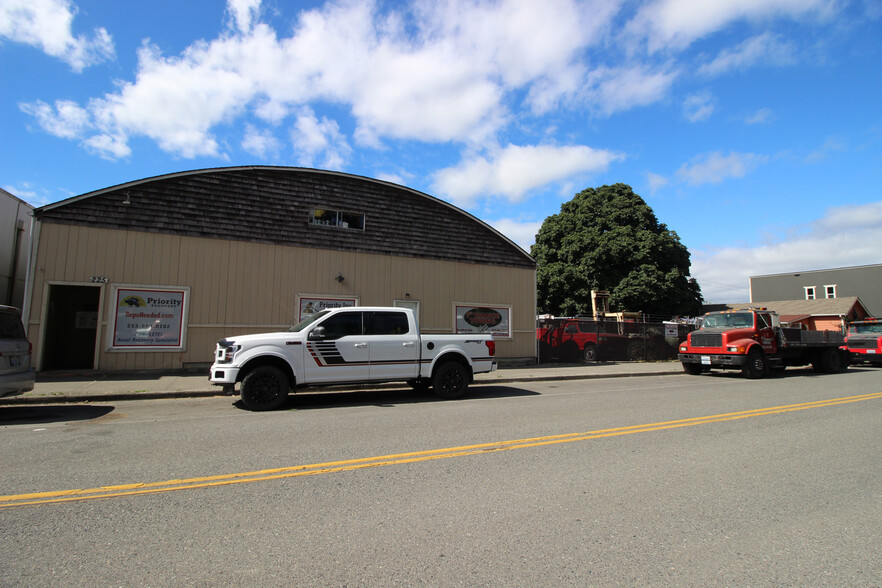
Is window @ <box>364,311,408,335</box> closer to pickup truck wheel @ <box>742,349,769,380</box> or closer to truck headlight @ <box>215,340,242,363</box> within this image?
truck headlight @ <box>215,340,242,363</box>

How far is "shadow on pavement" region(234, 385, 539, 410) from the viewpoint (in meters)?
9.52

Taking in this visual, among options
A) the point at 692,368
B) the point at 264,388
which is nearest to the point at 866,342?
the point at 692,368

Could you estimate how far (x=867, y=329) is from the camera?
20500 millimetres

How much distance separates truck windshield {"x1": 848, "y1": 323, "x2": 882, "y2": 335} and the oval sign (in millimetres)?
15853

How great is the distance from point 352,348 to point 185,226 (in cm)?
764

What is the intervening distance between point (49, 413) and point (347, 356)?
16.5 ft

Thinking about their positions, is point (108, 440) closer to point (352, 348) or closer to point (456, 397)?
point (352, 348)

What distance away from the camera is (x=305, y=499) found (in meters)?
4.21

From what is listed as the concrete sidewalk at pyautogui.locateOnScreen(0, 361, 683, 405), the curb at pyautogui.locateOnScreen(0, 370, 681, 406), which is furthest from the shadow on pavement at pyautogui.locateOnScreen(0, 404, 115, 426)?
the concrete sidewalk at pyautogui.locateOnScreen(0, 361, 683, 405)

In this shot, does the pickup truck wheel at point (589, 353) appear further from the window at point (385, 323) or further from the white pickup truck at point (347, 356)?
the window at point (385, 323)

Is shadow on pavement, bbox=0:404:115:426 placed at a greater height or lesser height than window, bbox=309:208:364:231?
lesser

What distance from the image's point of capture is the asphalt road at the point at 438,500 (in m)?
3.07

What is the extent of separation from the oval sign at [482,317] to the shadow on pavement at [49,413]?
1101cm

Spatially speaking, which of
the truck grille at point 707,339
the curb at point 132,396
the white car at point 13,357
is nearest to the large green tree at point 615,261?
the truck grille at point 707,339
